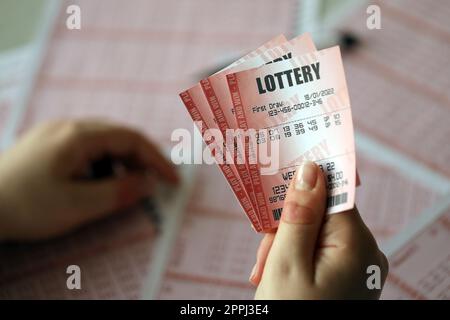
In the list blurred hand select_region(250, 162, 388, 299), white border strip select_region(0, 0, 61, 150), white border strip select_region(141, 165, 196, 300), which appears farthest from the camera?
white border strip select_region(0, 0, 61, 150)

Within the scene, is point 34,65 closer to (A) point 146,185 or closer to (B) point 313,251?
(A) point 146,185

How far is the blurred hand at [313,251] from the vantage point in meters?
0.48

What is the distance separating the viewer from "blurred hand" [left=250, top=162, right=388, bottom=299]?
48cm

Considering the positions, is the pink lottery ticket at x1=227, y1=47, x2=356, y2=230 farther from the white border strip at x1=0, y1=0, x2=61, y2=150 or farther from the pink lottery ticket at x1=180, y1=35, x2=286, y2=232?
the white border strip at x1=0, y1=0, x2=61, y2=150

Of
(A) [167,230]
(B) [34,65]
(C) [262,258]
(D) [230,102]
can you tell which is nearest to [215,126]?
(D) [230,102]

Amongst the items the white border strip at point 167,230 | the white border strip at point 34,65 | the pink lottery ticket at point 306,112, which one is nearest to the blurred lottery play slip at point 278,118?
the pink lottery ticket at point 306,112

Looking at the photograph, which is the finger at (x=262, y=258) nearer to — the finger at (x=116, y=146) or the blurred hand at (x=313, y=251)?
the blurred hand at (x=313, y=251)

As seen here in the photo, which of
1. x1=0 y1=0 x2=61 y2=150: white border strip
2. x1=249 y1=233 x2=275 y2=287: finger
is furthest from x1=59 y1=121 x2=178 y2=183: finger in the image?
x1=249 y1=233 x2=275 y2=287: finger

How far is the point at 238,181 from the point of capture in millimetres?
515

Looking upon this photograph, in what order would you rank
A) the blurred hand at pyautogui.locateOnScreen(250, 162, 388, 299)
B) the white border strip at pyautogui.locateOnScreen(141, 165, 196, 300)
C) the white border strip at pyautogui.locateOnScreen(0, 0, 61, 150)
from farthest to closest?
the white border strip at pyautogui.locateOnScreen(0, 0, 61, 150)
the white border strip at pyautogui.locateOnScreen(141, 165, 196, 300)
the blurred hand at pyautogui.locateOnScreen(250, 162, 388, 299)

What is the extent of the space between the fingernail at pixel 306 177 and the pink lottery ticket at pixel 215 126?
4cm
